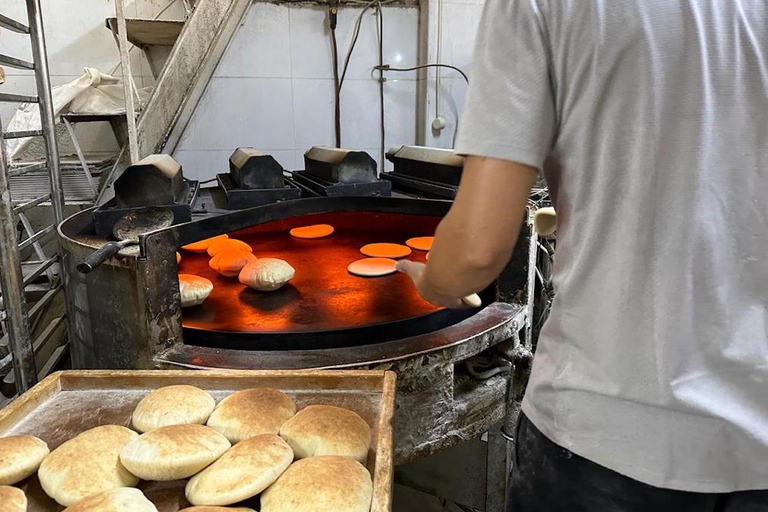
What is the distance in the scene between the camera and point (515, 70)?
80cm

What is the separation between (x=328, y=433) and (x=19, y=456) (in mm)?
560

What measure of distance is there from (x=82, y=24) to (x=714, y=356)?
18.0 ft

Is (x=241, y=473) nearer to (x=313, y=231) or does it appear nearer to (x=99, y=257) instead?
(x=99, y=257)

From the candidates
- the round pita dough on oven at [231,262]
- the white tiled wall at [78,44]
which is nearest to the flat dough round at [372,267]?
the round pita dough on oven at [231,262]

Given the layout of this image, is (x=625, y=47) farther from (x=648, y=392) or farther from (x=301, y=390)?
(x=301, y=390)

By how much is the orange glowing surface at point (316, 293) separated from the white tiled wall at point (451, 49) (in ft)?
5.47

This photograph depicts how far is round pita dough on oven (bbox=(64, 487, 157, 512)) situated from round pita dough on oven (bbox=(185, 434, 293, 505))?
0.08 metres

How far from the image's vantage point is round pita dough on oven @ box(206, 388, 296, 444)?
1.13 meters

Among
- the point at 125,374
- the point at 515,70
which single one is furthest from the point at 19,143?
the point at 515,70

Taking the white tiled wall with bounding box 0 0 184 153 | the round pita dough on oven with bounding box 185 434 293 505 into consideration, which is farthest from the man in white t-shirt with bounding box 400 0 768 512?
the white tiled wall with bounding box 0 0 184 153

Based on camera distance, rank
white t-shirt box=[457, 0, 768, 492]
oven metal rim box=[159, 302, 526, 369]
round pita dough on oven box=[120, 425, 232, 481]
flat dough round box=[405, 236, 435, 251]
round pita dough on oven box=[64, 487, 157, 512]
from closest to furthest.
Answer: white t-shirt box=[457, 0, 768, 492] < round pita dough on oven box=[64, 487, 157, 512] < round pita dough on oven box=[120, 425, 232, 481] < oven metal rim box=[159, 302, 526, 369] < flat dough round box=[405, 236, 435, 251]

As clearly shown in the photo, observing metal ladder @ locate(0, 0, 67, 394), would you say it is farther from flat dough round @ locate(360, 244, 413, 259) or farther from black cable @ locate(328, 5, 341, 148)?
black cable @ locate(328, 5, 341, 148)

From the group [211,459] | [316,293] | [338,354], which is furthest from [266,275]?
[211,459]

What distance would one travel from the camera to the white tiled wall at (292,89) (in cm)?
405
